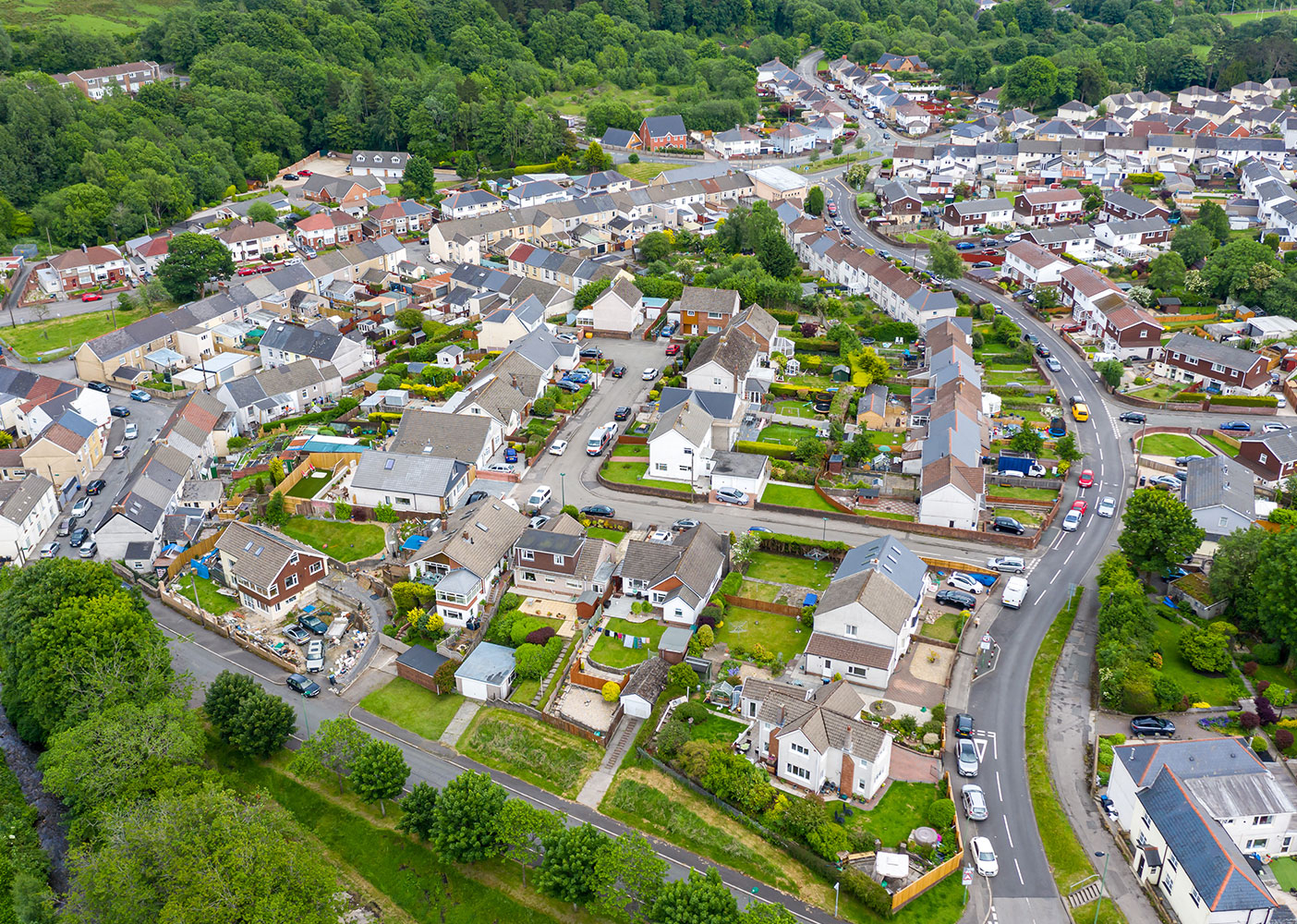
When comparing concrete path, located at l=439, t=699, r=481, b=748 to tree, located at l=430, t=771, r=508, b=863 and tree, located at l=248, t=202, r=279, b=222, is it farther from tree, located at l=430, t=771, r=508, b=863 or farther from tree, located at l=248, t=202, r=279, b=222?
tree, located at l=248, t=202, r=279, b=222

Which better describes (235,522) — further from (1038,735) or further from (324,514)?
(1038,735)

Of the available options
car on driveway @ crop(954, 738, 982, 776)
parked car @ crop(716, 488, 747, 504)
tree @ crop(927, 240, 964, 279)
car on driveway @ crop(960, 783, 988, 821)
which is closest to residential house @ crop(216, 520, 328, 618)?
parked car @ crop(716, 488, 747, 504)

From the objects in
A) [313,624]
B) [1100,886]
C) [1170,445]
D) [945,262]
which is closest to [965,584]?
[1100,886]

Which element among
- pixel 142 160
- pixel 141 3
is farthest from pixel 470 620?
pixel 141 3

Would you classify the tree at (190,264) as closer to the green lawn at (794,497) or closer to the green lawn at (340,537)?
the green lawn at (340,537)

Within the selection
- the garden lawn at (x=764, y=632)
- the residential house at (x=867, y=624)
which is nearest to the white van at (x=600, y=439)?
the garden lawn at (x=764, y=632)
